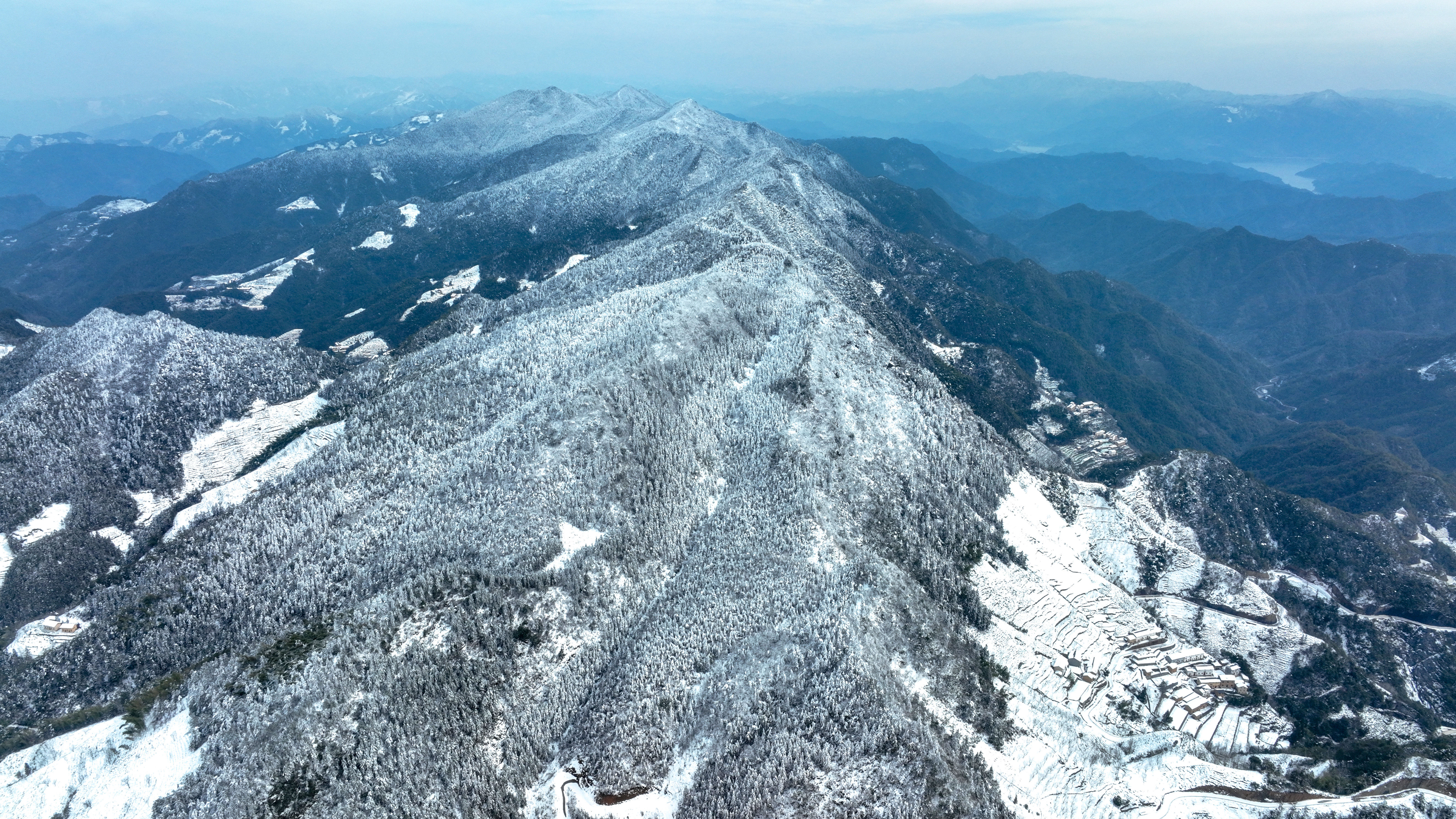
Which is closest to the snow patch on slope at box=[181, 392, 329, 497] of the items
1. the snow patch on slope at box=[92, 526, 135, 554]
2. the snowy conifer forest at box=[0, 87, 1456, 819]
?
the snowy conifer forest at box=[0, 87, 1456, 819]

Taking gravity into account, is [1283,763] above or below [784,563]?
below

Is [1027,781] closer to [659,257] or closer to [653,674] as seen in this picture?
[653,674]

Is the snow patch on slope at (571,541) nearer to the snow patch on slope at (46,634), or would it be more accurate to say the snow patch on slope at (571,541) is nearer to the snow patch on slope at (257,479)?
the snow patch on slope at (257,479)

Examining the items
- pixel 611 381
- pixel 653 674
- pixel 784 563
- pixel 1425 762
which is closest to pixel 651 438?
pixel 611 381

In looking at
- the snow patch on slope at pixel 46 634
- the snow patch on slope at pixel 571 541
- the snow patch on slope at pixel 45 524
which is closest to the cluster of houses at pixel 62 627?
the snow patch on slope at pixel 46 634

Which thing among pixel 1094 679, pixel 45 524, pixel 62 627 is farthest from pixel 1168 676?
pixel 45 524

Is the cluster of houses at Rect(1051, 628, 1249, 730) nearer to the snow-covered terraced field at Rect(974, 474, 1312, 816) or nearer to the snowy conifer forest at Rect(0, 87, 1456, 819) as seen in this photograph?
the snow-covered terraced field at Rect(974, 474, 1312, 816)
